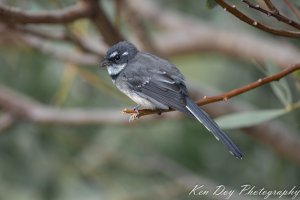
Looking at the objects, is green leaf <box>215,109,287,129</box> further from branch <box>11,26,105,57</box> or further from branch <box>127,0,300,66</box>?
branch <box>127,0,300,66</box>

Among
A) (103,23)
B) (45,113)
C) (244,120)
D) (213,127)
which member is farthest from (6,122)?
(213,127)

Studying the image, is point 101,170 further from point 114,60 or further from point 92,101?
point 114,60

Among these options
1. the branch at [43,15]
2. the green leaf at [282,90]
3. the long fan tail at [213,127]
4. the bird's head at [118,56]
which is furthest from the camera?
the bird's head at [118,56]

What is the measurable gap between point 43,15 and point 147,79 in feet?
2.03

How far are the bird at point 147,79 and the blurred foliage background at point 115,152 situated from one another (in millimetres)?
1325

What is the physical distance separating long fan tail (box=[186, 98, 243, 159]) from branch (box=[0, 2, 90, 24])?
2.76ft

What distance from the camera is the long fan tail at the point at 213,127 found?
7.65 feet

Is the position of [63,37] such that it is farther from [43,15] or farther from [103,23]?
[43,15]

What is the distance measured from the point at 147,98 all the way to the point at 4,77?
9.52 feet

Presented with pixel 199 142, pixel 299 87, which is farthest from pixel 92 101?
pixel 299 87

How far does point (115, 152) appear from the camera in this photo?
546 cm

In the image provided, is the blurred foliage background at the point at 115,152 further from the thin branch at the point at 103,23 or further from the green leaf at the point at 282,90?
the green leaf at the point at 282,90

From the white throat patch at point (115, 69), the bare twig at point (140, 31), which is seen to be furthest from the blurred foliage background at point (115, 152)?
the white throat patch at point (115, 69)

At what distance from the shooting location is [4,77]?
19.0 ft
